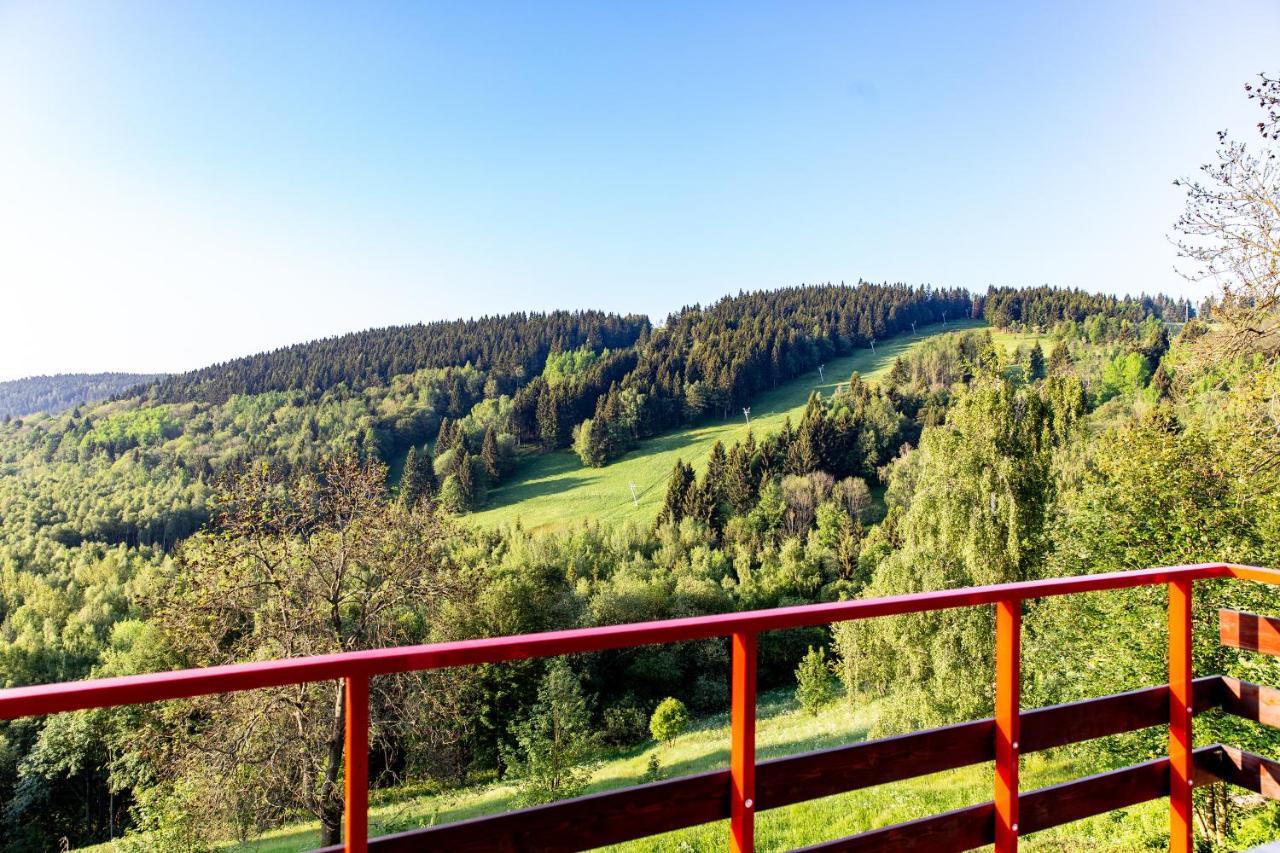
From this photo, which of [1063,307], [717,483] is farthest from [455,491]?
[1063,307]

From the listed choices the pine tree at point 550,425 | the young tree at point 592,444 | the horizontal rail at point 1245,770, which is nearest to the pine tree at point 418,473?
the pine tree at point 550,425

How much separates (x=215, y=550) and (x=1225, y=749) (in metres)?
16.6

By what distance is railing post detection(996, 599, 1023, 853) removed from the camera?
211cm

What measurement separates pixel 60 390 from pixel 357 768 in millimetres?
142441

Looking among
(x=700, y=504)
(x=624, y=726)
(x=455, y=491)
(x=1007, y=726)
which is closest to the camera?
(x=1007, y=726)

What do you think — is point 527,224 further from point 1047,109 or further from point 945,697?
point 945,697

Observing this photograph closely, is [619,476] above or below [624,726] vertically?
above

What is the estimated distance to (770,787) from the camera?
187 cm

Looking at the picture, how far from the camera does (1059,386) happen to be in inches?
885

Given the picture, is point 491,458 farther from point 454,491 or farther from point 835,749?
point 835,749

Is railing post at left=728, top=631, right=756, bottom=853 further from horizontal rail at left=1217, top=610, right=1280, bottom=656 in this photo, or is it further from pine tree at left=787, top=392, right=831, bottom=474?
pine tree at left=787, top=392, right=831, bottom=474

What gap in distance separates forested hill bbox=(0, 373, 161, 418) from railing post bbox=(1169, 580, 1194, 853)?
408ft

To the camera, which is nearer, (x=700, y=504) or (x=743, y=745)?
(x=743, y=745)

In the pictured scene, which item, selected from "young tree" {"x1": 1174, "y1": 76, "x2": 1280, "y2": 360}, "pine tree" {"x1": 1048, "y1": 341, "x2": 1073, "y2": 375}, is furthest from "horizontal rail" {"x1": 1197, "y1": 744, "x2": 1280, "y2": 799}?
"pine tree" {"x1": 1048, "y1": 341, "x2": 1073, "y2": 375}
